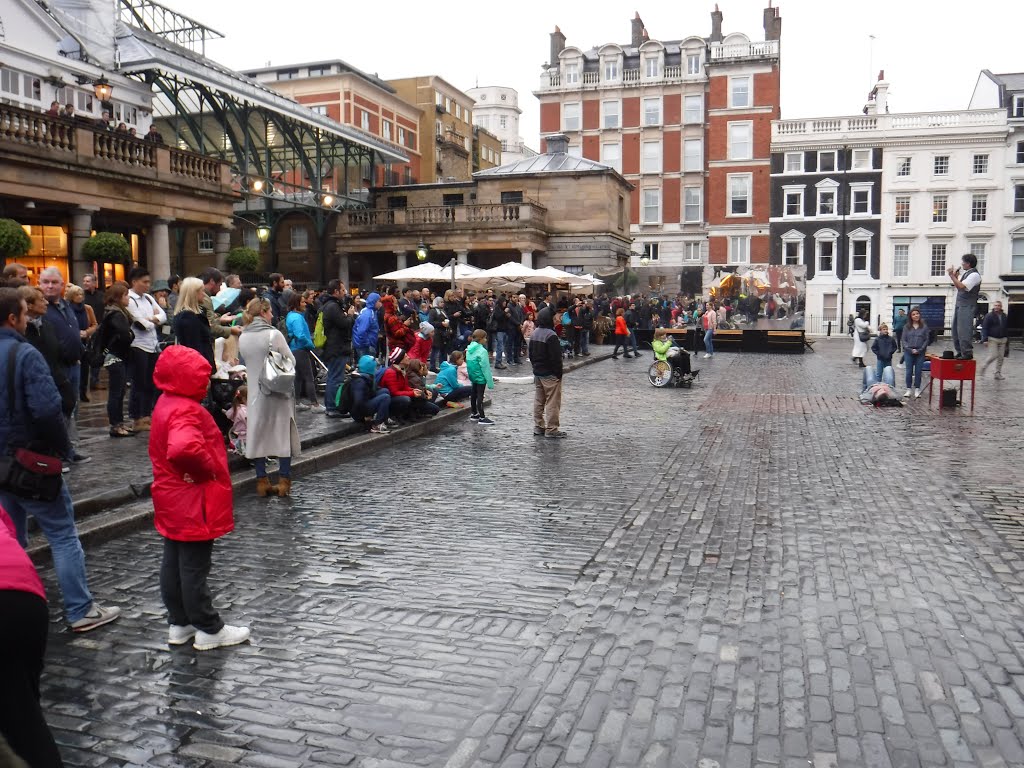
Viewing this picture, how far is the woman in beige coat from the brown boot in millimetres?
218

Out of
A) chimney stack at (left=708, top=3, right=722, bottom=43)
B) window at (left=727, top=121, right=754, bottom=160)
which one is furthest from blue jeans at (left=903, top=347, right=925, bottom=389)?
chimney stack at (left=708, top=3, right=722, bottom=43)

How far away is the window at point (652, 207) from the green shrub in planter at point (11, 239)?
171 ft

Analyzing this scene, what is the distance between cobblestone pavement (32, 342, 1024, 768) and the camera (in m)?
3.61

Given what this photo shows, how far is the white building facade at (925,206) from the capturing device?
49906 millimetres

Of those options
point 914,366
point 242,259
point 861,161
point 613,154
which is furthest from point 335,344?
point 613,154

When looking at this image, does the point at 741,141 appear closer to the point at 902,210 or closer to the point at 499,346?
the point at 902,210

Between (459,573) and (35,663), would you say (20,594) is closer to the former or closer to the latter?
(35,663)

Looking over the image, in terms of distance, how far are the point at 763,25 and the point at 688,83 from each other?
20.7 feet

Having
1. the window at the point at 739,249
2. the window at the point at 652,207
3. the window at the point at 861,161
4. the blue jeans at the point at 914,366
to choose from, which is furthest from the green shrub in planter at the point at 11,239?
the window at the point at 652,207

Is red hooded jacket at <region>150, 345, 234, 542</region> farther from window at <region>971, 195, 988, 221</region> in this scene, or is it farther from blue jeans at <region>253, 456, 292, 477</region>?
window at <region>971, 195, 988, 221</region>

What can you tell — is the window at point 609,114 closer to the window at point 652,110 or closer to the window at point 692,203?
the window at point 652,110

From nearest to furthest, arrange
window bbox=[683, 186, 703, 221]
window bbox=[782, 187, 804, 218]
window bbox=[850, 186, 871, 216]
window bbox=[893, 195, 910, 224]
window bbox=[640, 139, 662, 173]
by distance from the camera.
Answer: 1. window bbox=[893, 195, 910, 224]
2. window bbox=[850, 186, 871, 216]
3. window bbox=[782, 187, 804, 218]
4. window bbox=[683, 186, 703, 221]
5. window bbox=[640, 139, 662, 173]

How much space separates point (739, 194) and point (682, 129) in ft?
24.9

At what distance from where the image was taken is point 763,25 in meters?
60.2
